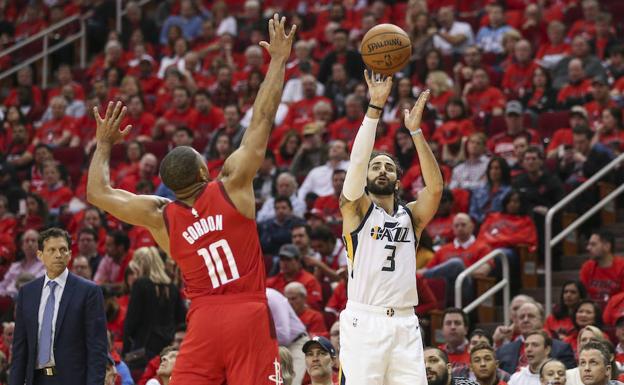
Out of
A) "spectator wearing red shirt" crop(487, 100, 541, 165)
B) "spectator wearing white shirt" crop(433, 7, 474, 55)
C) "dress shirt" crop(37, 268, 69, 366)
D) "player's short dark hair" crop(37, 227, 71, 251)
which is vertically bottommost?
"dress shirt" crop(37, 268, 69, 366)

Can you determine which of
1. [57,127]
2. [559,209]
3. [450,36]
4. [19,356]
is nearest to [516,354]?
[559,209]

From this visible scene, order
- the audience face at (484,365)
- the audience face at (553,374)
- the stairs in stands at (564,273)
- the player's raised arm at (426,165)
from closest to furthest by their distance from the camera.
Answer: the player's raised arm at (426,165) → the audience face at (553,374) → the audience face at (484,365) → the stairs in stands at (564,273)

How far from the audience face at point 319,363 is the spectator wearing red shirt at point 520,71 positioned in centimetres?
768

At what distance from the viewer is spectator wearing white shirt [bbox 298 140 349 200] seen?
15398 millimetres

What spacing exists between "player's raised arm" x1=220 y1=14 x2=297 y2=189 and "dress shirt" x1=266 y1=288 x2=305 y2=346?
14.2 feet

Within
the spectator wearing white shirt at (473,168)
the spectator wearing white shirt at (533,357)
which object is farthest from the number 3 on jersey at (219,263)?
the spectator wearing white shirt at (473,168)

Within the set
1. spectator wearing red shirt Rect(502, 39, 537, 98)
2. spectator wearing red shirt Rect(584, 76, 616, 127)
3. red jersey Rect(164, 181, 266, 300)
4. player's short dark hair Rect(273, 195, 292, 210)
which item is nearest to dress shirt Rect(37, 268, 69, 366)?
red jersey Rect(164, 181, 266, 300)

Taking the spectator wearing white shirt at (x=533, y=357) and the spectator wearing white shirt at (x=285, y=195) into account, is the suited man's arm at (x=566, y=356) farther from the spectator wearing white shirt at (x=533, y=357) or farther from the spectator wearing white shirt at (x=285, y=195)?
the spectator wearing white shirt at (x=285, y=195)

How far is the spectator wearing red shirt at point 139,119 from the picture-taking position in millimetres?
18750

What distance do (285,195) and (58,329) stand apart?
264 inches

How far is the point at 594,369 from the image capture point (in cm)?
921

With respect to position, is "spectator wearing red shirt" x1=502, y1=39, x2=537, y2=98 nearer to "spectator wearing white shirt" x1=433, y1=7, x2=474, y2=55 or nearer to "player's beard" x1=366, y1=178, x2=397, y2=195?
"spectator wearing white shirt" x1=433, y1=7, x2=474, y2=55

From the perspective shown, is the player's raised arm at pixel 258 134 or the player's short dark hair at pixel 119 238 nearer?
the player's raised arm at pixel 258 134

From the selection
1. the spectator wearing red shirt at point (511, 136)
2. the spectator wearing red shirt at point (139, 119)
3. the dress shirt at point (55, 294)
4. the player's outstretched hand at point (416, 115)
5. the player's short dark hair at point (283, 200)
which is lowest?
the dress shirt at point (55, 294)
